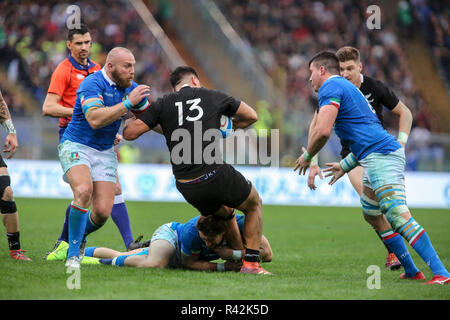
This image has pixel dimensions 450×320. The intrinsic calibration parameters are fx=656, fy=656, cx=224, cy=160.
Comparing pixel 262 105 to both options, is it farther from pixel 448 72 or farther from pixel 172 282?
pixel 172 282

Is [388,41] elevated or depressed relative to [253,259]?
elevated

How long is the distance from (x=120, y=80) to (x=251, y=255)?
2.36m

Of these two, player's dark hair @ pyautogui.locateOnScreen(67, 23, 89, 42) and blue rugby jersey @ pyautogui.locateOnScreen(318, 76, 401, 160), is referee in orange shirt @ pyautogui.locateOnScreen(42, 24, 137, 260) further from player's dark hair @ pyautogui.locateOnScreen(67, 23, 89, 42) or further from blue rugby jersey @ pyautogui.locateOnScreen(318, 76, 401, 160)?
blue rugby jersey @ pyautogui.locateOnScreen(318, 76, 401, 160)

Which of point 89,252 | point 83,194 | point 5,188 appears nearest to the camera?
point 83,194

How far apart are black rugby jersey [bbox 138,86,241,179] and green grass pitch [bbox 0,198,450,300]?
114 centimetres

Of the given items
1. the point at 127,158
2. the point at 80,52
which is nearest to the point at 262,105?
→ the point at 127,158

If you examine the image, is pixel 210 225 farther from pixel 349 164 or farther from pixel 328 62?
pixel 328 62

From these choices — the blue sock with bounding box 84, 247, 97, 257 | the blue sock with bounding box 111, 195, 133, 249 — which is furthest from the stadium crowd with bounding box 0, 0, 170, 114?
the blue sock with bounding box 84, 247, 97, 257

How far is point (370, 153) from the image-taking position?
21.6 ft

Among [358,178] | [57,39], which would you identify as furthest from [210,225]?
[57,39]
